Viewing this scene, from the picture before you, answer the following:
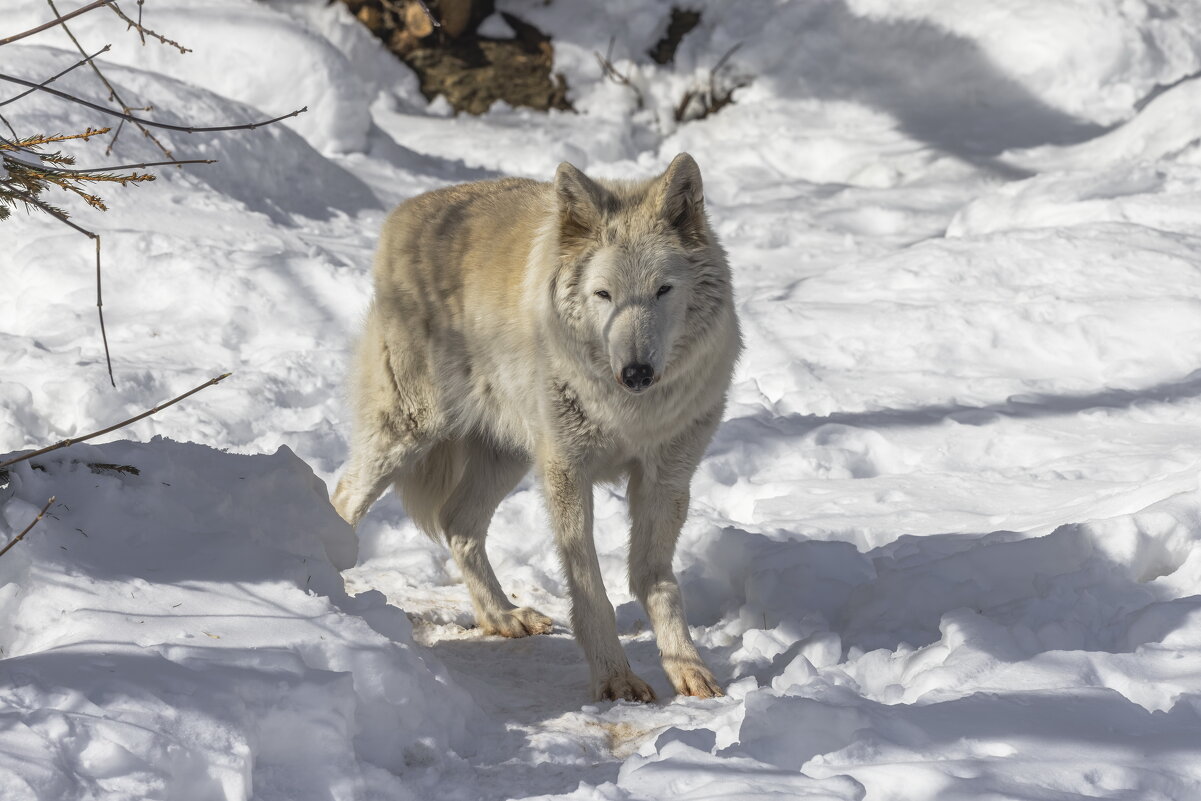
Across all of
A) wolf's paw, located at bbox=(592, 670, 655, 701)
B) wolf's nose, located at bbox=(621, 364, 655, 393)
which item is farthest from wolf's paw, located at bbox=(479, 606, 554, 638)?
wolf's nose, located at bbox=(621, 364, 655, 393)

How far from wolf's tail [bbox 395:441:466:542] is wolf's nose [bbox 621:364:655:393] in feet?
5.02

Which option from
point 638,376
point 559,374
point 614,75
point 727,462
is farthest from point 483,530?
point 614,75

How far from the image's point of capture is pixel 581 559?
13.5 feet

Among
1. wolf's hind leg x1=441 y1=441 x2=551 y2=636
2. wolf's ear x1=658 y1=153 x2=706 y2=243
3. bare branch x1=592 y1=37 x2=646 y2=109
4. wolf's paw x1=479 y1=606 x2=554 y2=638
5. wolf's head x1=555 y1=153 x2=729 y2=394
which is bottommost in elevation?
wolf's paw x1=479 y1=606 x2=554 y2=638

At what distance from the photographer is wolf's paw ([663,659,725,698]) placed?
12.9 feet

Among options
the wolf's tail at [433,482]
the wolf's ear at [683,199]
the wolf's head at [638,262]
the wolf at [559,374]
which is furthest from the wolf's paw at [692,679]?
the wolf's ear at [683,199]

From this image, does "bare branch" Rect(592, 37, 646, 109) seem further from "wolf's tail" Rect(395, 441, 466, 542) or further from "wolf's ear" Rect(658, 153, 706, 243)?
"wolf's ear" Rect(658, 153, 706, 243)

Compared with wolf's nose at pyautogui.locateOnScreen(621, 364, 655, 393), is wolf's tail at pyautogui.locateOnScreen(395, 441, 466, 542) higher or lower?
lower

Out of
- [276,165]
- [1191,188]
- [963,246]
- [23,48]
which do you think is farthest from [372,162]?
[1191,188]

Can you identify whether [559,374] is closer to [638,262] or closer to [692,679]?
[638,262]

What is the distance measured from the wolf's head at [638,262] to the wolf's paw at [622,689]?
1.07 metres

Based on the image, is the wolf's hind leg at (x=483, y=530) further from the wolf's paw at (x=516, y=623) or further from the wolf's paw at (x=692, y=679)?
the wolf's paw at (x=692, y=679)

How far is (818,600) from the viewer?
4.23 m

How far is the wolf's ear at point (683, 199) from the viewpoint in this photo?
3.89 meters
